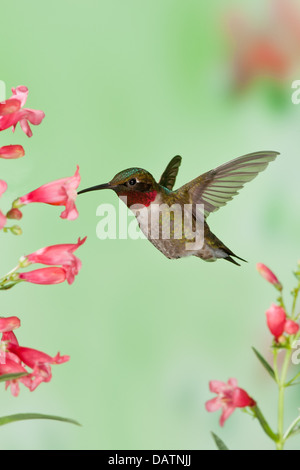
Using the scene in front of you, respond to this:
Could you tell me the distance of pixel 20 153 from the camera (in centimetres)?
96

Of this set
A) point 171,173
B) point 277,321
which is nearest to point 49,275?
point 277,321

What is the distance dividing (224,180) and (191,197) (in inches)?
3.7

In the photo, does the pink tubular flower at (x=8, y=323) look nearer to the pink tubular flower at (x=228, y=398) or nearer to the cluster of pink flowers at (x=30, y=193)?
the cluster of pink flowers at (x=30, y=193)

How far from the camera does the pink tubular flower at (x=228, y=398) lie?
108cm

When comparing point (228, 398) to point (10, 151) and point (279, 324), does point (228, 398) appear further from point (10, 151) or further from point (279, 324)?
point (10, 151)

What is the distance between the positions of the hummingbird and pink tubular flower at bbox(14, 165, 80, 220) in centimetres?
26

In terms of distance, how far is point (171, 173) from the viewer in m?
1.57

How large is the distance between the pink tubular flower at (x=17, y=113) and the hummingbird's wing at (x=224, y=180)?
1.59 ft

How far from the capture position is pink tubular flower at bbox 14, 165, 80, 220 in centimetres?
98

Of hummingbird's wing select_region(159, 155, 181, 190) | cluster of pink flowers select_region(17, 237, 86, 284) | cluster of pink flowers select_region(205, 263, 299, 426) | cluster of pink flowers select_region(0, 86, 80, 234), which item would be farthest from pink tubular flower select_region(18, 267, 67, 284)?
hummingbird's wing select_region(159, 155, 181, 190)

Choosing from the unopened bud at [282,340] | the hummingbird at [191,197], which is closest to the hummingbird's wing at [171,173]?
the hummingbird at [191,197]

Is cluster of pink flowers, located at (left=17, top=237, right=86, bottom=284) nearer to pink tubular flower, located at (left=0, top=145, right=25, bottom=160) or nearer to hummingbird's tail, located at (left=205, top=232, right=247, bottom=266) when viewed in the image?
pink tubular flower, located at (left=0, top=145, right=25, bottom=160)

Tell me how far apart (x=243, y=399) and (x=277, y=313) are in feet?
0.62
